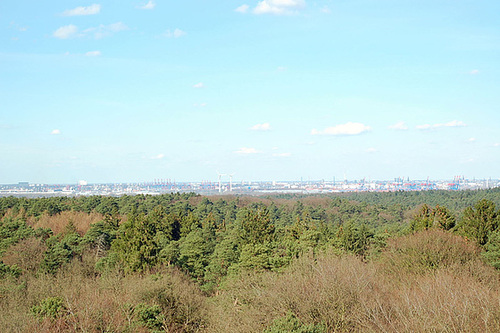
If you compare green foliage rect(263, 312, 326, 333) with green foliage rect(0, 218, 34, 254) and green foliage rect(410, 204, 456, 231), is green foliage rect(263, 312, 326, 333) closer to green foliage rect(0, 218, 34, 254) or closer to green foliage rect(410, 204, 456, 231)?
green foliage rect(410, 204, 456, 231)

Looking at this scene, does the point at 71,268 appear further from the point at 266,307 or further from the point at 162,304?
the point at 266,307

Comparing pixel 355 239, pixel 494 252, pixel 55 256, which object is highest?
pixel 494 252

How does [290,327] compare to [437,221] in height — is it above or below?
below

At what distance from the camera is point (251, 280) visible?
30406 mm

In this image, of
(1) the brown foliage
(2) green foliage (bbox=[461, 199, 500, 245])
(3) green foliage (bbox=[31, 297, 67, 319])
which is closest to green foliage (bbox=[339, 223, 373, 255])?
(2) green foliage (bbox=[461, 199, 500, 245])

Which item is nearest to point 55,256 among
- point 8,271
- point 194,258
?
point 8,271

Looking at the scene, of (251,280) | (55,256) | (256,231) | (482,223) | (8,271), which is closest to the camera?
(251,280)

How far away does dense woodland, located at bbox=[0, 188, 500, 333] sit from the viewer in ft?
64.2

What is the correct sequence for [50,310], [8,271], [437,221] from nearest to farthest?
[50,310]
[8,271]
[437,221]

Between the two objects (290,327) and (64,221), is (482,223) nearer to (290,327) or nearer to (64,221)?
(290,327)

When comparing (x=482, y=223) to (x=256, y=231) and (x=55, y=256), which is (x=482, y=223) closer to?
(x=256, y=231)

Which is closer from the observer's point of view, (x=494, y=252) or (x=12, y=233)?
(x=494, y=252)

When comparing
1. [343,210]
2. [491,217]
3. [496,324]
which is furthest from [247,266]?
[343,210]

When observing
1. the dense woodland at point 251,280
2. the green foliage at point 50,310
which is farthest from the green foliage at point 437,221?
the green foliage at point 50,310
